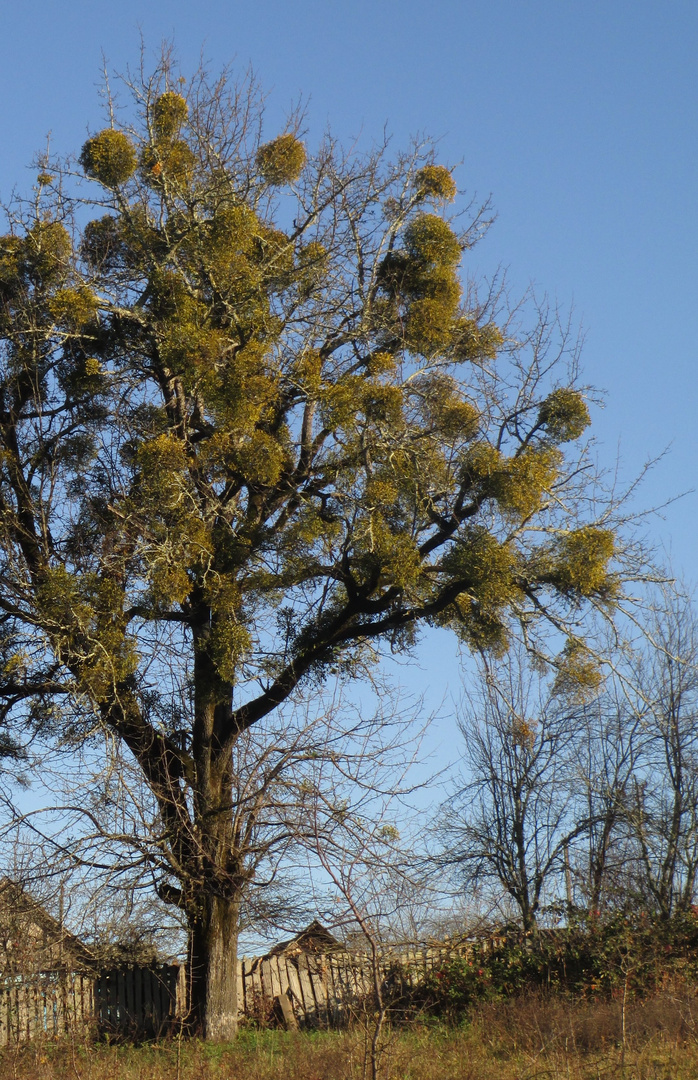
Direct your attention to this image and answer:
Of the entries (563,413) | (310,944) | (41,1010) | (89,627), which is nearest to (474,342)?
(563,413)

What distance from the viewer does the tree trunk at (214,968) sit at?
10.9 m

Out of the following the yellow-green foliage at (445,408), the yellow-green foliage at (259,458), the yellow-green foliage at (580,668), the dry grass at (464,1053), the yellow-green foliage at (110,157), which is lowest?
the dry grass at (464,1053)

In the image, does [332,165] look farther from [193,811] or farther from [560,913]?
[560,913]

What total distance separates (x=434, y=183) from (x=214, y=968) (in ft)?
31.5

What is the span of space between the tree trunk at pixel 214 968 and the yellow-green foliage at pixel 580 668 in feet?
15.1

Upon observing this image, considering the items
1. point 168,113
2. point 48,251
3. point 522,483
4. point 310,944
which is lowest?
point 310,944

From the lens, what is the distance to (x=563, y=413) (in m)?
11.6

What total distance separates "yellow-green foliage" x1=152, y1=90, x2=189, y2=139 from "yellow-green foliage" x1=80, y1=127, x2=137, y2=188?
470mm

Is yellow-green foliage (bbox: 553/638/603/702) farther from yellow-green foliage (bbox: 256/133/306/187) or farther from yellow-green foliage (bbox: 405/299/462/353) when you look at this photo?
yellow-green foliage (bbox: 256/133/306/187)

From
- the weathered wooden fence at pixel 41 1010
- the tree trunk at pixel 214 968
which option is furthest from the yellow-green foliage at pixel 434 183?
the weathered wooden fence at pixel 41 1010

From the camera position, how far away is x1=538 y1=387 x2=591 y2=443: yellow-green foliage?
38.0 ft

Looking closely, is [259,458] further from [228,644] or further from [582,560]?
→ [582,560]

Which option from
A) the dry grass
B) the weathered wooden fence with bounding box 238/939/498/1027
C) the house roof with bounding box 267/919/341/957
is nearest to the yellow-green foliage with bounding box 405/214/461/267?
the house roof with bounding box 267/919/341/957

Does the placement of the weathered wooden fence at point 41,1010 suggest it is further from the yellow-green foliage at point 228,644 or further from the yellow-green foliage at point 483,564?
the yellow-green foliage at point 483,564
